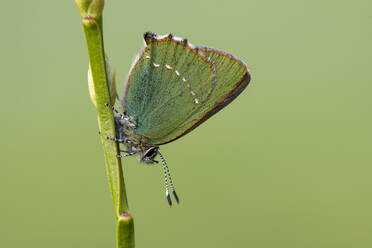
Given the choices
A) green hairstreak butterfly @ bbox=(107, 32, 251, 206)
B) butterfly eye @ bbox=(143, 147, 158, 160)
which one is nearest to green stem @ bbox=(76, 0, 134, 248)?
green hairstreak butterfly @ bbox=(107, 32, 251, 206)

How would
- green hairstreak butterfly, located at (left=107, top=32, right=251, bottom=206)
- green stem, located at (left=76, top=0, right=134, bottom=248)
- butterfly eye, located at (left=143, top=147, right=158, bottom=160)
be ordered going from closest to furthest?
green stem, located at (left=76, top=0, right=134, bottom=248) < green hairstreak butterfly, located at (left=107, top=32, right=251, bottom=206) < butterfly eye, located at (left=143, top=147, right=158, bottom=160)

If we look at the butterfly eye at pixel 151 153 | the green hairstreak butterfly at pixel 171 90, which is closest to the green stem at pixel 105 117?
the green hairstreak butterfly at pixel 171 90

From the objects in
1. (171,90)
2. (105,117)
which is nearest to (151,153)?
(171,90)

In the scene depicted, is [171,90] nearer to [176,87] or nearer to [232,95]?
[176,87]

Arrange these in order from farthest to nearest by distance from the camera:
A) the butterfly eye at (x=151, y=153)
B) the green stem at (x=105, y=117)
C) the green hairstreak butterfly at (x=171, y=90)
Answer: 1. the butterfly eye at (x=151, y=153)
2. the green hairstreak butterfly at (x=171, y=90)
3. the green stem at (x=105, y=117)

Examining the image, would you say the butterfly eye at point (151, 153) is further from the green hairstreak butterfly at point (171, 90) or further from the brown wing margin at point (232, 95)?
the brown wing margin at point (232, 95)

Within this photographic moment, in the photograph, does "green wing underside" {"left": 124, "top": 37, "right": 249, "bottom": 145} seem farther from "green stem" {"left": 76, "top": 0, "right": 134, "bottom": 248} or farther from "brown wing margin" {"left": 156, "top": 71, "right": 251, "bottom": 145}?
"green stem" {"left": 76, "top": 0, "right": 134, "bottom": 248}

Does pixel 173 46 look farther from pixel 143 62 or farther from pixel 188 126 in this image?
pixel 188 126
